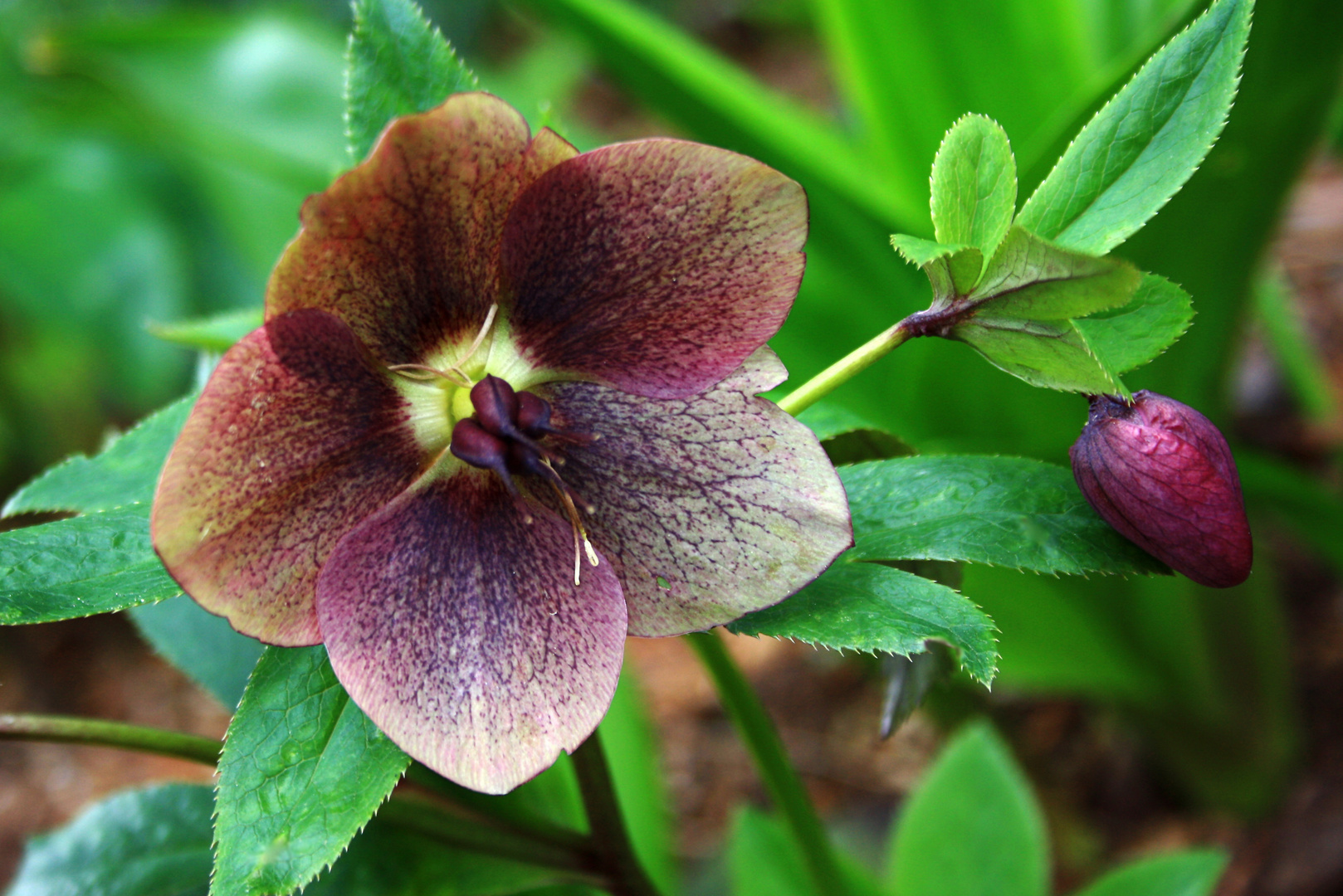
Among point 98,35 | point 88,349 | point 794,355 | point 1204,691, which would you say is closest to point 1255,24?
point 794,355

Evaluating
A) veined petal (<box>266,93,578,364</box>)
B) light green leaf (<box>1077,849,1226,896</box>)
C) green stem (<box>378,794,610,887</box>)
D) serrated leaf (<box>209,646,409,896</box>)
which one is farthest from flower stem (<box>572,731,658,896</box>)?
light green leaf (<box>1077,849,1226,896</box>)

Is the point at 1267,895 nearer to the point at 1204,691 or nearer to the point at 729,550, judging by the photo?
the point at 1204,691

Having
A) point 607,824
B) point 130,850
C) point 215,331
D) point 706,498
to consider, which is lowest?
point 130,850

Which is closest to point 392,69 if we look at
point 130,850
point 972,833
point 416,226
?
point 416,226

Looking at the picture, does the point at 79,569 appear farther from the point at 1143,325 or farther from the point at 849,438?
the point at 1143,325

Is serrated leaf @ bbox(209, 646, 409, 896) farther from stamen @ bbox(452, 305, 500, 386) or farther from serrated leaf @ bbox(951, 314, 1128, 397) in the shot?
serrated leaf @ bbox(951, 314, 1128, 397)

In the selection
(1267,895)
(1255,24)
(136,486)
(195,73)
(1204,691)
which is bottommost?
(1267,895)

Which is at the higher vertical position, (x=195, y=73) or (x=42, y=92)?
(x=195, y=73)
